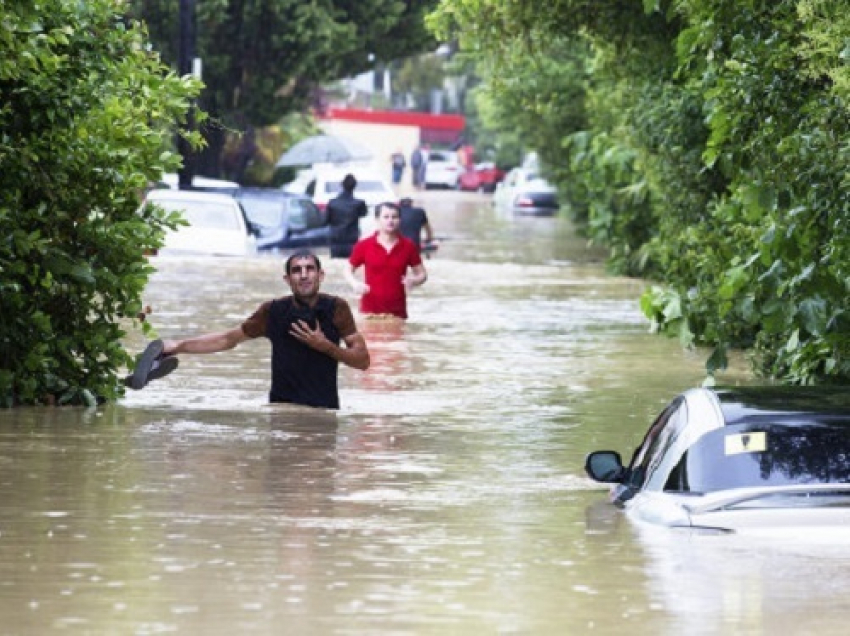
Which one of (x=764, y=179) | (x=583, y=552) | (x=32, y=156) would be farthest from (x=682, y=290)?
(x=583, y=552)

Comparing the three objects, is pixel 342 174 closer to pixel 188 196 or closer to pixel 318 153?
pixel 318 153

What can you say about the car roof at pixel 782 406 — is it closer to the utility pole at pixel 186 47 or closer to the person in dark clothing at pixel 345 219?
the person in dark clothing at pixel 345 219

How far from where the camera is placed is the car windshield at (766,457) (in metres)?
10.3

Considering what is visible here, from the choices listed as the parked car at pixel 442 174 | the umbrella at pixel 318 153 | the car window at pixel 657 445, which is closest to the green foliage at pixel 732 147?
the car window at pixel 657 445

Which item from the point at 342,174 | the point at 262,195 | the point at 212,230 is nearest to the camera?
the point at 212,230

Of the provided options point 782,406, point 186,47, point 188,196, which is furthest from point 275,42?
point 782,406

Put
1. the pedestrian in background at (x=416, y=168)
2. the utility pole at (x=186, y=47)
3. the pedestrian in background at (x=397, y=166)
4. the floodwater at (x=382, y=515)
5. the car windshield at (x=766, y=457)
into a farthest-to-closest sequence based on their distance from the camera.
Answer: the pedestrian in background at (x=416, y=168), the pedestrian in background at (x=397, y=166), the utility pole at (x=186, y=47), the car windshield at (x=766, y=457), the floodwater at (x=382, y=515)

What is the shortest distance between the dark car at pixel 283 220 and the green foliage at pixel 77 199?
817 inches

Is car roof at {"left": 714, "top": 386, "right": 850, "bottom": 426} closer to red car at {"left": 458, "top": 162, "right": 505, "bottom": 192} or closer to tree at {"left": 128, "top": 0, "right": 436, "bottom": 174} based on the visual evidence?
tree at {"left": 128, "top": 0, "right": 436, "bottom": 174}

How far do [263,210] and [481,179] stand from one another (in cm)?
6706

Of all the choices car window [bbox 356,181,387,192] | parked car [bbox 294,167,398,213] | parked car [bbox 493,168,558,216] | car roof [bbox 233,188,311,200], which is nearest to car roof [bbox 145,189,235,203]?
car roof [bbox 233,188,311,200]

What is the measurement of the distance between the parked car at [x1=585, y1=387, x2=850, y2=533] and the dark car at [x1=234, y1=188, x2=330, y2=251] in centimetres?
2799

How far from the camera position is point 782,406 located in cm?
1076

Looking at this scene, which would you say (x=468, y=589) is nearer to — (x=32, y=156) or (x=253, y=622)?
(x=253, y=622)
